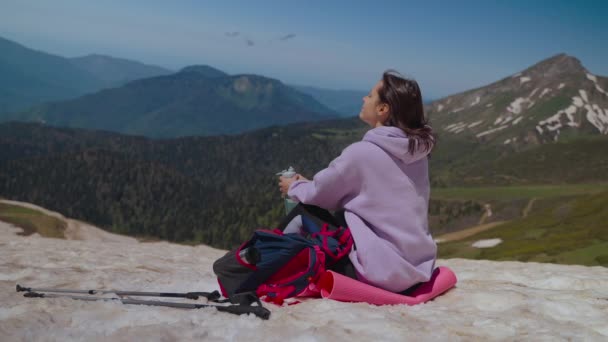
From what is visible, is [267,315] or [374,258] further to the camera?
[374,258]

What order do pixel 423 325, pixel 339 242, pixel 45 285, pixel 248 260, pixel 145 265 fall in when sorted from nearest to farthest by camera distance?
pixel 423 325, pixel 248 260, pixel 339 242, pixel 45 285, pixel 145 265

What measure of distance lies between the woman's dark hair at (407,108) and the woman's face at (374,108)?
10cm

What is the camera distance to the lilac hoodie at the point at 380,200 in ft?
26.6

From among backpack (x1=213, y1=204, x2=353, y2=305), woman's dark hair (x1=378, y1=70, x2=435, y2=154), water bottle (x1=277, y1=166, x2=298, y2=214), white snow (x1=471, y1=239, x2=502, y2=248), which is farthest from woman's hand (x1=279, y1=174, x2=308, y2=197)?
white snow (x1=471, y1=239, x2=502, y2=248)

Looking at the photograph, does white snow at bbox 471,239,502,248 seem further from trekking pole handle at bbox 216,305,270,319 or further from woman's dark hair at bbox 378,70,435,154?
trekking pole handle at bbox 216,305,270,319

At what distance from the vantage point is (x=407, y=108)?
8258 mm

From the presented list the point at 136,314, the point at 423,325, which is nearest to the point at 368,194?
the point at 423,325

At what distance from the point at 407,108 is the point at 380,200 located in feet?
5.73

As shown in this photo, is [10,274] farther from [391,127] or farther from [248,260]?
[391,127]

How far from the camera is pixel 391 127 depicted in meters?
8.20

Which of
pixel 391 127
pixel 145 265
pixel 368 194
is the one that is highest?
pixel 391 127

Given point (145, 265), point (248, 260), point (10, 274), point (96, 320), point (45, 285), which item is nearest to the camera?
point (96, 320)

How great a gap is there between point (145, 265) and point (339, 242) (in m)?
8.03

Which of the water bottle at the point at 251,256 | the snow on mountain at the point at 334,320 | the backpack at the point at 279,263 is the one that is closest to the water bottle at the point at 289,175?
the backpack at the point at 279,263
